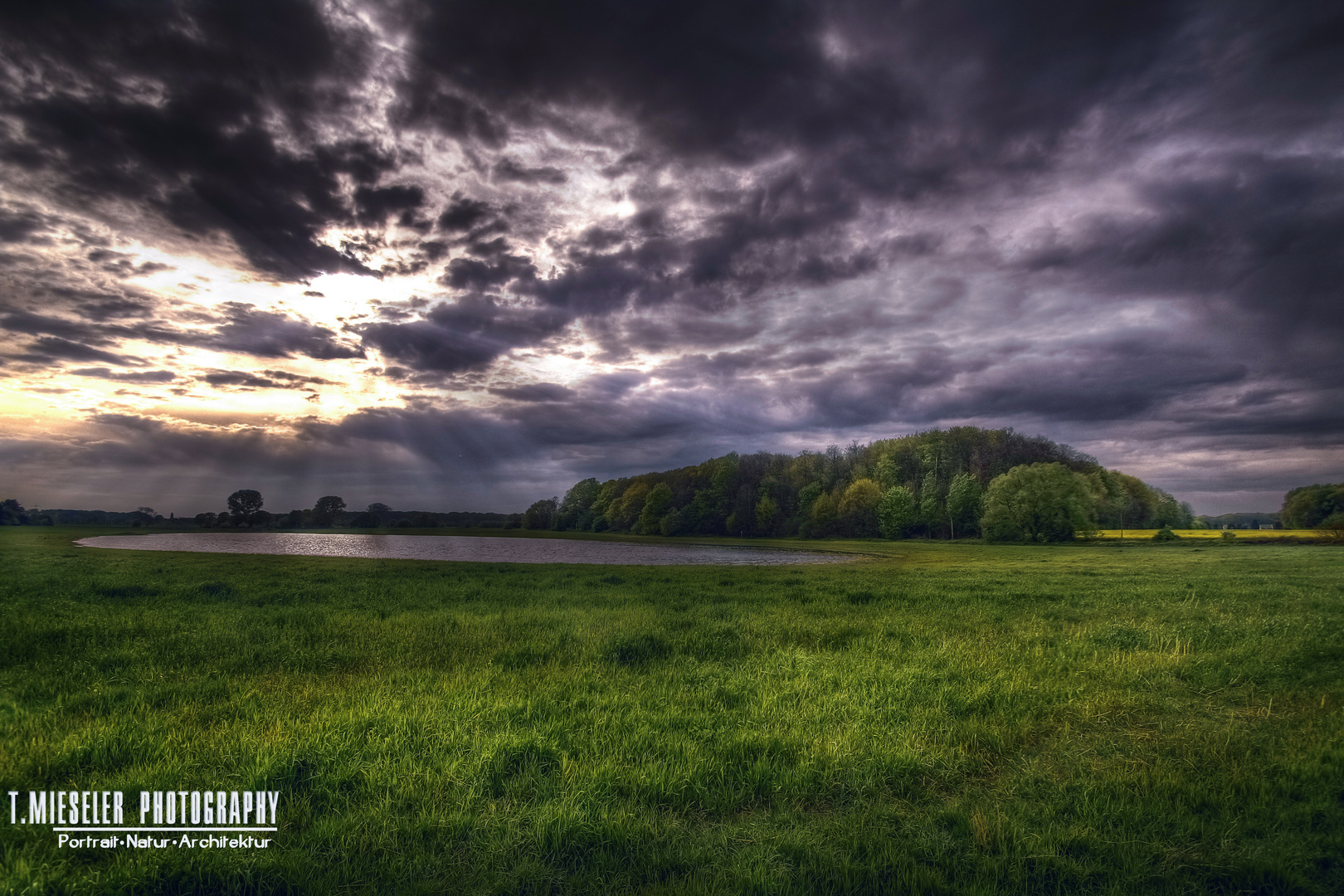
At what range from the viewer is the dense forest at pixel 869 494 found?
9419 centimetres

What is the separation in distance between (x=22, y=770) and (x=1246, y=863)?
36.2 feet

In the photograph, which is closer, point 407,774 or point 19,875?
point 19,875

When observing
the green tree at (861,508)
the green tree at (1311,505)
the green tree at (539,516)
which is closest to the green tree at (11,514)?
the green tree at (539,516)

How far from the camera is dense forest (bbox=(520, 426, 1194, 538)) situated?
9419 cm

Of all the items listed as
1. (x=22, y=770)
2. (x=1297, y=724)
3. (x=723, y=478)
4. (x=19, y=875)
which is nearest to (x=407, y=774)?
(x=19, y=875)

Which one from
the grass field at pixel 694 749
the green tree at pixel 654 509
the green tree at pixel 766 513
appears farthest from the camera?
the green tree at pixel 654 509

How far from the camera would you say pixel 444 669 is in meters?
10.2

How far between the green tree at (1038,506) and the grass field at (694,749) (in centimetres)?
6814

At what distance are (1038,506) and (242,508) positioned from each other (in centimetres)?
15174

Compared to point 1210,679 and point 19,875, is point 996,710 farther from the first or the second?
point 19,875

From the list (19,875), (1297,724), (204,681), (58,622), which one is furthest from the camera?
(58,622)

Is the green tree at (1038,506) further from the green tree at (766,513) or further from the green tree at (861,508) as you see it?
the green tree at (766,513)

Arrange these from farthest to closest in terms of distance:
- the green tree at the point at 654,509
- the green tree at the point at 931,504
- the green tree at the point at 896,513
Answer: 1. the green tree at the point at 654,509
2. the green tree at the point at 896,513
3. the green tree at the point at 931,504

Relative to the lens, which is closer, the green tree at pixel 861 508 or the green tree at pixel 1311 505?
the green tree at pixel 1311 505
